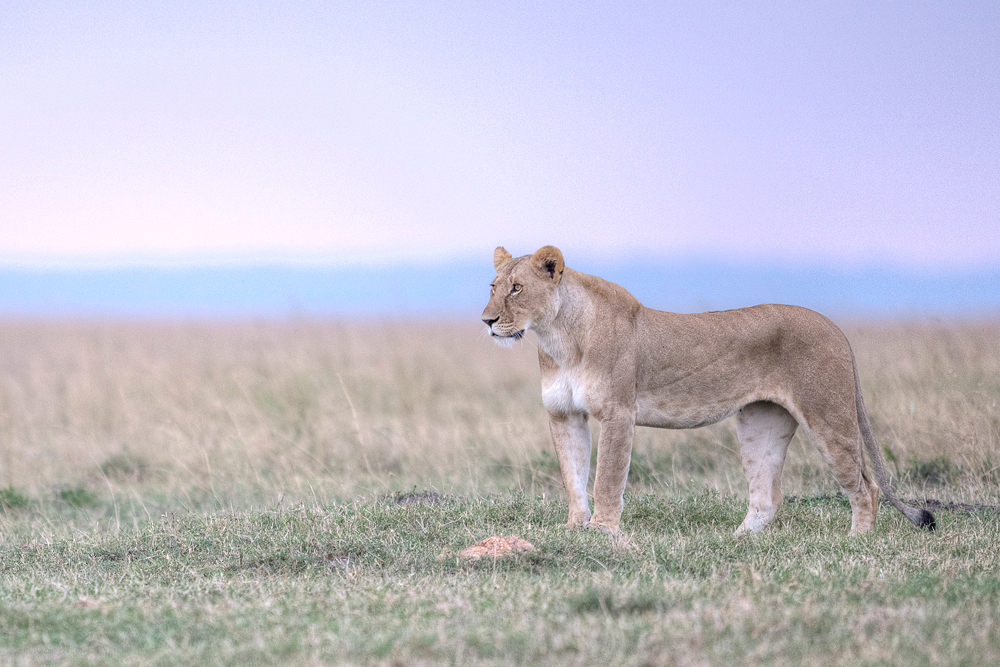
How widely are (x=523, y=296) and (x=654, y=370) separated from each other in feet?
3.30

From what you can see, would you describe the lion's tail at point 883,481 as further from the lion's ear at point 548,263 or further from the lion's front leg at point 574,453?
the lion's ear at point 548,263

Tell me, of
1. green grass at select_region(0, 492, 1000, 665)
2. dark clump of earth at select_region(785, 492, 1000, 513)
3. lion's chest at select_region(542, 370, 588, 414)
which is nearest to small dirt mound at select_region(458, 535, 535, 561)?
green grass at select_region(0, 492, 1000, 665)

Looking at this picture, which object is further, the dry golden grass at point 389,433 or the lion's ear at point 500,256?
the dry golden grass at point 389,433

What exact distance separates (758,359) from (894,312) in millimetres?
7724

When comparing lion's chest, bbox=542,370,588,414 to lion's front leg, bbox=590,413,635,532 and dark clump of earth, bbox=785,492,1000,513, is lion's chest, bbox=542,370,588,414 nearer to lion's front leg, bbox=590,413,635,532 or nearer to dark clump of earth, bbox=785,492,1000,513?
lion's front leg, bbox=590,413,635,532

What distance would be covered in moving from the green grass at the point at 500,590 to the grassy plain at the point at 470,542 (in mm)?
17

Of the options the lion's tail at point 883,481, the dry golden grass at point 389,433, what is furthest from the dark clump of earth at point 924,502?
the lion's tail at point 883,481

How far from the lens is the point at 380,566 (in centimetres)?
600

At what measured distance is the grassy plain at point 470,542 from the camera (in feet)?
14.2

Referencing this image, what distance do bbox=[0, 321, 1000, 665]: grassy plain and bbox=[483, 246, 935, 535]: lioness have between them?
1.51 feet

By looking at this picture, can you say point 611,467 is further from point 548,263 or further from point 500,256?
point 500,256

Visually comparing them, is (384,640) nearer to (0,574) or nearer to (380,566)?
(380,566)

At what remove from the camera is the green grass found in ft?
13.9

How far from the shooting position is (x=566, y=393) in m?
6.70
